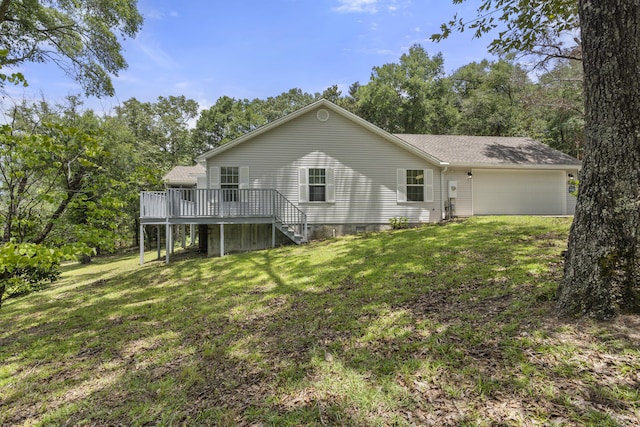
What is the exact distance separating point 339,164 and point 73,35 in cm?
907

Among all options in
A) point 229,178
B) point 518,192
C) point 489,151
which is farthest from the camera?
point 489,151

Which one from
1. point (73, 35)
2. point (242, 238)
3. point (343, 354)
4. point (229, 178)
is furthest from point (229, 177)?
point (343, 354)

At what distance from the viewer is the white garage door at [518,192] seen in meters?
13.7

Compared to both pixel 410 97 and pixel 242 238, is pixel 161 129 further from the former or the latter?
pixel 410 97

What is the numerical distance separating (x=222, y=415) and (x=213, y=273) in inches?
243

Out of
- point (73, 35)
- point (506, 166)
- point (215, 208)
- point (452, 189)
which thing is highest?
point (73, 35)

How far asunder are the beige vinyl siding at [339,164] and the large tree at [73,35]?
4431mm

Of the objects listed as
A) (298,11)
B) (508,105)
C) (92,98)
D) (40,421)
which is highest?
(508,105)

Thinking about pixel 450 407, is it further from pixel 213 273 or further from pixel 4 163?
pixel 213 273

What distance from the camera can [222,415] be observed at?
255cm

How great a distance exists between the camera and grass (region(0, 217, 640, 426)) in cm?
235

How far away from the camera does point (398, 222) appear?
12695 mm

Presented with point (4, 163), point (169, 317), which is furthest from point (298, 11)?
point (169, 317)

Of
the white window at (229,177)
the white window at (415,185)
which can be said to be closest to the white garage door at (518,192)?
the white window at (415,185)
